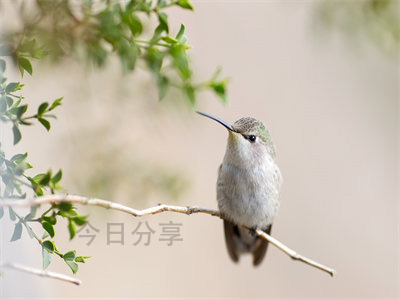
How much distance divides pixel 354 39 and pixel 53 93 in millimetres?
1213

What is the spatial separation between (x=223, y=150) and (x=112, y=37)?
4.92 ft

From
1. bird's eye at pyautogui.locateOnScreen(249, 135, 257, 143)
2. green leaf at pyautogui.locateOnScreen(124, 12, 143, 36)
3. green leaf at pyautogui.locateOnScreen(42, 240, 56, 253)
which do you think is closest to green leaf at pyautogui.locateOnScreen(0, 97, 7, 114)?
green leaf at pyautogui.locateOnScreen(42, 240, 56, 253)

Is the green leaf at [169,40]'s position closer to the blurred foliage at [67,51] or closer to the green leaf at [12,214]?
the blurred foliage at [67,51]

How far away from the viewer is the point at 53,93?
7.31 feet

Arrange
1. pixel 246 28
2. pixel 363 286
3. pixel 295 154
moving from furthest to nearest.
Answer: pixel 363 286 < pixel 295 154 < pixel 246 28

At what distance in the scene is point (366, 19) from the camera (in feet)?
6.49

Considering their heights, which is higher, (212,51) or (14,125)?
(212,51)

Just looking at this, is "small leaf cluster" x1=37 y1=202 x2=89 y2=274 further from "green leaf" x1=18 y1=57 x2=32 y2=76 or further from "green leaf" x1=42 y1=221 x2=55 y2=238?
"green leaf" x1=18 y1=57 x2=32 y2=76

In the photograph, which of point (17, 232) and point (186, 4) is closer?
point (17, 232)

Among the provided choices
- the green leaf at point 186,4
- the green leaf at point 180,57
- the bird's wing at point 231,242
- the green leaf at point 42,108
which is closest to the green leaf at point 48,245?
the green leaf at point 42,108

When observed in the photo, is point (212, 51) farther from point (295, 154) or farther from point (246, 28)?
point (295, 154)

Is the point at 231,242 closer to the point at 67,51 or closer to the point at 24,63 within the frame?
the point at 67,51

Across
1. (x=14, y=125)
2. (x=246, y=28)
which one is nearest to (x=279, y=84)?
(x=246, y=28)

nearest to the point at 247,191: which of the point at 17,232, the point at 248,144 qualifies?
the point at 248,144
